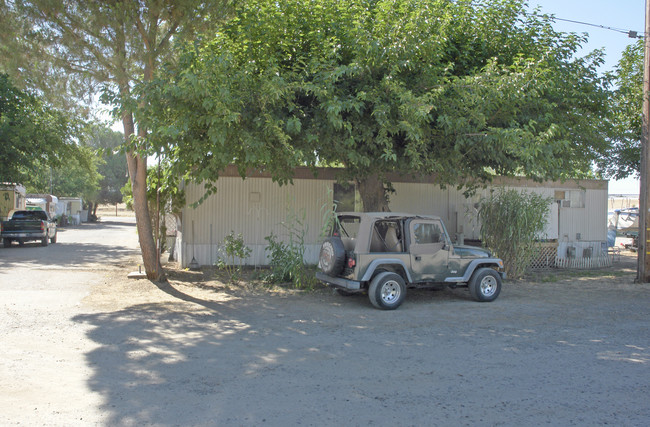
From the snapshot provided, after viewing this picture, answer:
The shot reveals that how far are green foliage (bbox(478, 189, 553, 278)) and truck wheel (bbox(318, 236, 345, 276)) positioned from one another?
537 cm

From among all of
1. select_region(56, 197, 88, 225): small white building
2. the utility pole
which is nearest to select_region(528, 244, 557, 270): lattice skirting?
the utility pole

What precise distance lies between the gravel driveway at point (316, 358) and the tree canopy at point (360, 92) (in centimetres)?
277

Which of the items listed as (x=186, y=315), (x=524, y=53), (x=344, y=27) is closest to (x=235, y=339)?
(x=186, y=315)

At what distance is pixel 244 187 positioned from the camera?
14625mm

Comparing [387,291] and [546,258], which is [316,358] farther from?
[546,258]

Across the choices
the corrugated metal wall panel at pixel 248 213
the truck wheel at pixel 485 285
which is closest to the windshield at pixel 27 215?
the corrugated metal wall panel at pixel 248 213

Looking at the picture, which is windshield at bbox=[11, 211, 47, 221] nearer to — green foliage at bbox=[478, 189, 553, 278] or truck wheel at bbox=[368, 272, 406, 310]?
truck wheel at bbox=[368, 272, 406, 310]

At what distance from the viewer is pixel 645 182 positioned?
1252cm

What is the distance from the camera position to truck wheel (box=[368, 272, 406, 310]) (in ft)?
29.5

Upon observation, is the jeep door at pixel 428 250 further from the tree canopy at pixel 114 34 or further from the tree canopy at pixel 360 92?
the tree canopy at pixel 114 34

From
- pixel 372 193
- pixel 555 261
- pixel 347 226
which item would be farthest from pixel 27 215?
pixel 555 261

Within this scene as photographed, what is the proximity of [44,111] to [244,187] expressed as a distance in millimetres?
12396

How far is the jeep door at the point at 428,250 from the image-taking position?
9.40m

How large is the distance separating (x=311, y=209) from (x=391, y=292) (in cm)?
625
